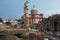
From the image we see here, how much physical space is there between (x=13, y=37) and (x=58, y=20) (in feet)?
86.7

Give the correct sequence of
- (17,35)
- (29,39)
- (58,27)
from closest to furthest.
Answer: (17,35) < (29,39) < (58,27)

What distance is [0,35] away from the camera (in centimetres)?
719

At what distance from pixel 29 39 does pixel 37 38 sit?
710 millimetres

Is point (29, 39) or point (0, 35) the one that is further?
point (29, 39)

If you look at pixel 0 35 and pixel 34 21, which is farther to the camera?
pixel 34 21

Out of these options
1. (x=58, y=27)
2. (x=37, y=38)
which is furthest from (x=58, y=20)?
(x=37, y=38)

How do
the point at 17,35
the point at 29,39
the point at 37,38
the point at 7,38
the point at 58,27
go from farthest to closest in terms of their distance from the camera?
the point at 58,27 < the point at 37,38 < the point at 29,39 < the point at 17,35 < the point at 7,38

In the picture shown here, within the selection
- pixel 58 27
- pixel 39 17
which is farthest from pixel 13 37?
pixel 39 17

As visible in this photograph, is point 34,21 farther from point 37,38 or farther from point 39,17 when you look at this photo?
point 37,38

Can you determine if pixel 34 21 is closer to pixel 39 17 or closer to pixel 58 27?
pixel 39 17

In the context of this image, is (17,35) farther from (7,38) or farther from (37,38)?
(37,38)

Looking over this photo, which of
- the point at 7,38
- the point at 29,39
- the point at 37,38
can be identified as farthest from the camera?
the point at 37,38

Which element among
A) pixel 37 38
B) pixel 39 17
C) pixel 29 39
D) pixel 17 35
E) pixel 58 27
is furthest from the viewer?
pixel 39 17

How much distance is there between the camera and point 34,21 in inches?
2744
